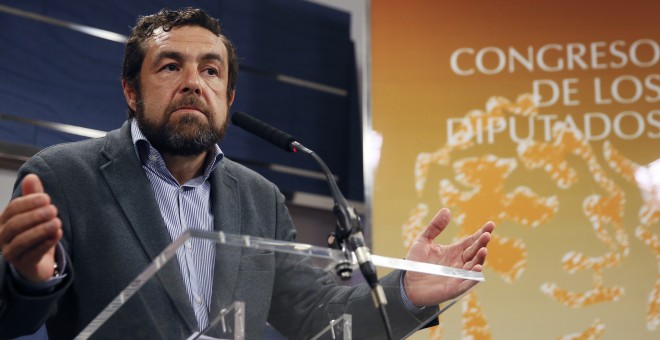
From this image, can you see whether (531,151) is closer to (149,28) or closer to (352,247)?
(149,28)

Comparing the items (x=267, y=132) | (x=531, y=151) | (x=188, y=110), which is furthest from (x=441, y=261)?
(x=531, y=151)

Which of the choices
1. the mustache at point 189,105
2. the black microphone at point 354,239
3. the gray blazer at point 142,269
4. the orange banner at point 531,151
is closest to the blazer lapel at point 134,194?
the gray blazer at point 142,269

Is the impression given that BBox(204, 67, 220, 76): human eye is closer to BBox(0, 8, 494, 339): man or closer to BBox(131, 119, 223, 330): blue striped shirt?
BBox(0, 8, 494, 339): man

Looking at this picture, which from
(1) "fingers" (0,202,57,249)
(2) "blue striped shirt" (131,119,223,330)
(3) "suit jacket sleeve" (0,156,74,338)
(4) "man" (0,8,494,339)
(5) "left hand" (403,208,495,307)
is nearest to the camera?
(1) "fingers" (0,202,57,249)

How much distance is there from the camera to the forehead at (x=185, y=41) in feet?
7.87

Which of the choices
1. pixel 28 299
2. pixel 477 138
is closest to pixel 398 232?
pixel 477 138

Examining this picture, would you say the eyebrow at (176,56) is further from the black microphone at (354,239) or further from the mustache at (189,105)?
the black microphone at (354,239)

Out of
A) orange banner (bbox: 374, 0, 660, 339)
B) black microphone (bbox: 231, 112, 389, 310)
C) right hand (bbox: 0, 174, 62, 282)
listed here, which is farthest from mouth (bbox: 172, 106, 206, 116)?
orange banner (bbox: 374, 0, 660, 339)

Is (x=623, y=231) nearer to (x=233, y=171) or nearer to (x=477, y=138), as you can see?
(x=477, y=138)

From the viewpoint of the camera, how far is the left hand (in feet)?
6.40

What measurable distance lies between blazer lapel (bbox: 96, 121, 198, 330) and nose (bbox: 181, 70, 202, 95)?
0.55 ft

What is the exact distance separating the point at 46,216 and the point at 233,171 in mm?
878

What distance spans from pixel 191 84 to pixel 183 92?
31 millimetres

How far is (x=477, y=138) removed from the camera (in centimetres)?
381
